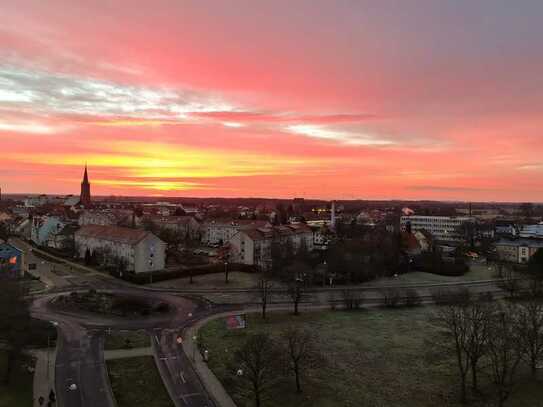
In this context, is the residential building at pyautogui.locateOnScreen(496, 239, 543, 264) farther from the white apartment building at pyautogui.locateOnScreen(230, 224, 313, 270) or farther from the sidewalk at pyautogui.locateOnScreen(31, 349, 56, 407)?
the sidewalk at pyautogui.locateOnScreen(31, 349, 56, 407)

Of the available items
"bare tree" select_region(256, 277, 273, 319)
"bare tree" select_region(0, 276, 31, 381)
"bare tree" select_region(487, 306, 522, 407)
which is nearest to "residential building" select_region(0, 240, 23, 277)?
"bare tree" select_region(0, 276, 31, 381)

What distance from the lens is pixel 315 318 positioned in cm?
4728

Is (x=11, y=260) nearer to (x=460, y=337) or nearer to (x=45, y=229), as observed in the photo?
(x=45, y=229)

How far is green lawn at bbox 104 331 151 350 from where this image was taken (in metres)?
37.2

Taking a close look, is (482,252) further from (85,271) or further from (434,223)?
(85,271)

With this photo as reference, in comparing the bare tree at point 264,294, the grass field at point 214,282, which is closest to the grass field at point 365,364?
the bare tree at point 264,294

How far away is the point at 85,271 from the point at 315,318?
44.4 meters

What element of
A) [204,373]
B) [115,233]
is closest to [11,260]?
[115,233]

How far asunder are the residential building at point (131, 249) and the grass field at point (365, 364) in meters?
30.1

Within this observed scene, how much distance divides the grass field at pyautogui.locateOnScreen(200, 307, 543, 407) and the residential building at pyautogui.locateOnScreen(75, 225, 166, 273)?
3010 centimetres

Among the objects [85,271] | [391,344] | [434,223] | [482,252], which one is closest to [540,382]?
[391,344]

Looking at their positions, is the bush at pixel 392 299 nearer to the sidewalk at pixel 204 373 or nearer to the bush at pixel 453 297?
the bush at pixel 453 297

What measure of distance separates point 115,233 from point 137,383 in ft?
170

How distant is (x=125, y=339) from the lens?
38906 mm
